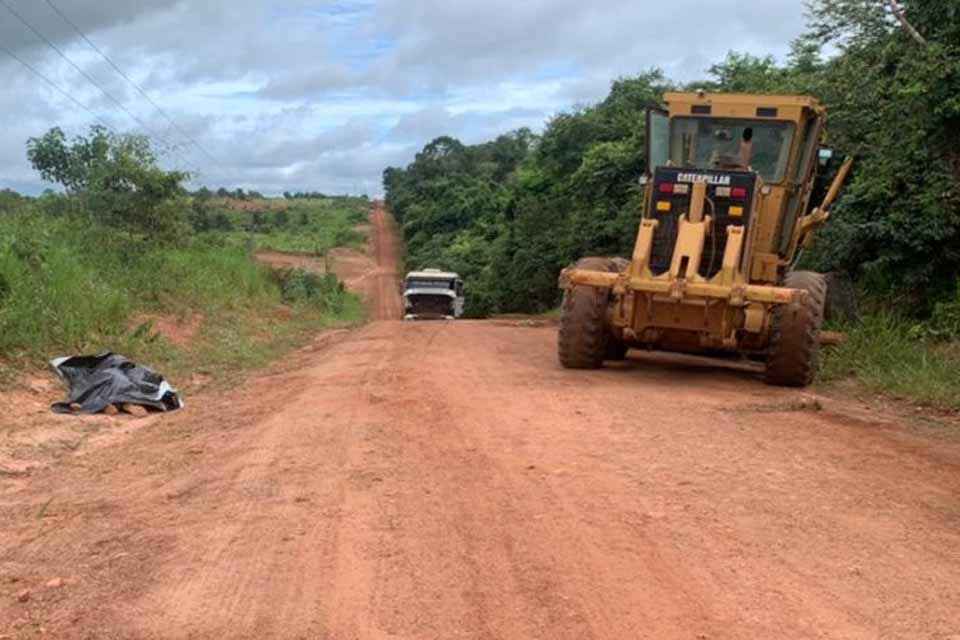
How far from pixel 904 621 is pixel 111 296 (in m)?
12.3

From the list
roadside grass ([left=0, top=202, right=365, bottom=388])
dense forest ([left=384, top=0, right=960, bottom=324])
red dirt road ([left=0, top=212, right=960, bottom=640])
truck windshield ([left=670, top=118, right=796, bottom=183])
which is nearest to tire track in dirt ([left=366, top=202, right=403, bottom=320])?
dense forest ([left=384, top=0, right=960, bottom=324])

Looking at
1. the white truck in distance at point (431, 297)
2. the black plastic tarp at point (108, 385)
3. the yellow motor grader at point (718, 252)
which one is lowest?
the white truck in distance at point (431, 297)

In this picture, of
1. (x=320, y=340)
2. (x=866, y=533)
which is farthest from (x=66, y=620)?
(x=320, y=340)

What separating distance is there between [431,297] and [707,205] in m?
23.6

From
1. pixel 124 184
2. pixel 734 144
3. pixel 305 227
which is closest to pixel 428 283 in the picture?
pixel 124 184

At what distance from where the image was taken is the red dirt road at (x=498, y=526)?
420cm

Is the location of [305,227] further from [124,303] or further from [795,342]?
[795,342]

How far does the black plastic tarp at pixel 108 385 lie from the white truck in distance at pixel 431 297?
76.6ft

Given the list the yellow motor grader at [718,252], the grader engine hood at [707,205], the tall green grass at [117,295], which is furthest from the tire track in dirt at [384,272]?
the grader engine hood at [707,205]

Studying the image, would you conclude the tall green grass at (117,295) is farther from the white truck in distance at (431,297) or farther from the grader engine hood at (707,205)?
the white truck in distance at (431,297)

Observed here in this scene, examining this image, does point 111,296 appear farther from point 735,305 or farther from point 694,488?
point 694,488

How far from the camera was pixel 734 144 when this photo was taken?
40.0ft

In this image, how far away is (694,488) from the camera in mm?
6062

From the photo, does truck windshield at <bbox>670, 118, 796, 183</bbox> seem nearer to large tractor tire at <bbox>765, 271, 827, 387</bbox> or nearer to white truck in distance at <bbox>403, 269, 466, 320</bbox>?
large tractor tire at <bbox>765, 271, 827, 387</bbox>
